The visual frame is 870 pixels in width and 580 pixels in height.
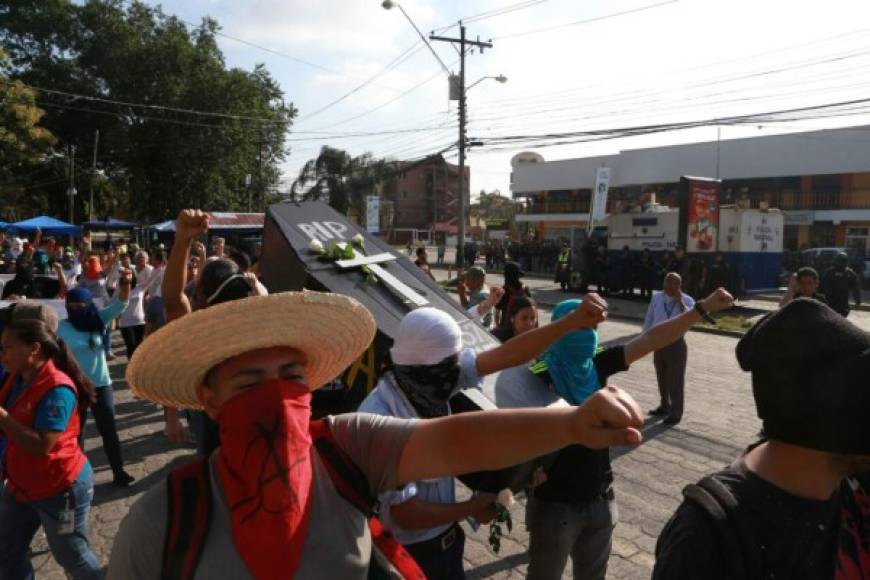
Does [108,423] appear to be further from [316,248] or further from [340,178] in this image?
[340,178]

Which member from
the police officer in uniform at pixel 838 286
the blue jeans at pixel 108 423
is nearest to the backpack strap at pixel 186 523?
the blue jeans at pixel 108 423

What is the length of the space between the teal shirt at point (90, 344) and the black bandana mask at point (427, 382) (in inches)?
124

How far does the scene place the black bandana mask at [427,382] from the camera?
219 centimetres

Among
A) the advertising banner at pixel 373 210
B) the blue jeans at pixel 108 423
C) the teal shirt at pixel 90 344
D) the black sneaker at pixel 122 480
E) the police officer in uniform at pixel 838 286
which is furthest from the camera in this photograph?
the advertising banner at pixel 373 210

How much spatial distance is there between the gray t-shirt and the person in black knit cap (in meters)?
0.61

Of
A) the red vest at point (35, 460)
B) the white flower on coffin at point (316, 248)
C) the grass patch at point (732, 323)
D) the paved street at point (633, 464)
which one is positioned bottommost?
the paved street at point (633, 464)

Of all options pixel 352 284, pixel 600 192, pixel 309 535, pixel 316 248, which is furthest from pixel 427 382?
pixel 600 192

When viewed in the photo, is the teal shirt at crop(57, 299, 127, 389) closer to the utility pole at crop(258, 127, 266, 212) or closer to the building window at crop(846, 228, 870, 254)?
the building window at crop(846, 228, 870, 254)

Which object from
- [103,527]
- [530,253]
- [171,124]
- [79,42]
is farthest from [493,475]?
[79,42]

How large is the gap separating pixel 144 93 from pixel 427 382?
36.6 m

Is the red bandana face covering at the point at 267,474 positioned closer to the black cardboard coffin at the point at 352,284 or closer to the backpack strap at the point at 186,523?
the backpack strap at the point at 186,523

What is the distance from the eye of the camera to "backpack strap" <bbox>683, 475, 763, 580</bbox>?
1194mm

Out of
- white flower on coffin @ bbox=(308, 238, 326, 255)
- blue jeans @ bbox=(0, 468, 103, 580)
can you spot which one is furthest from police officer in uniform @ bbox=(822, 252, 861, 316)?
blue jeans @ bbox=(0, 468, 103, 580)

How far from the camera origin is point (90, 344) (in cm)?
456
